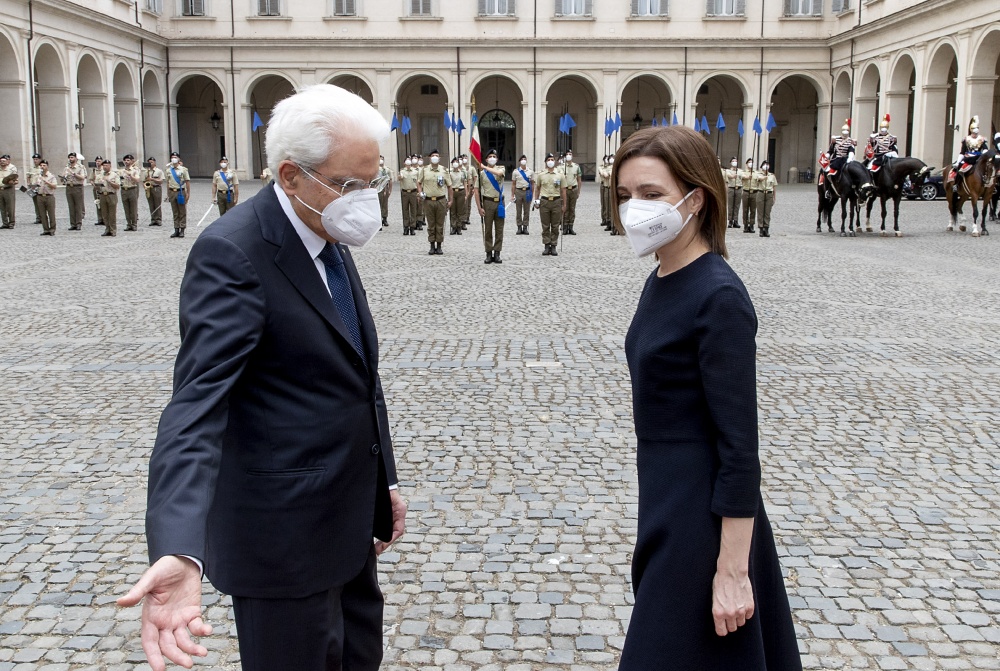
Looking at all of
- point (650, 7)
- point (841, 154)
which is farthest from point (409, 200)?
point (650, 7)

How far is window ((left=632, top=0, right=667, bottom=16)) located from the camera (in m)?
42.6

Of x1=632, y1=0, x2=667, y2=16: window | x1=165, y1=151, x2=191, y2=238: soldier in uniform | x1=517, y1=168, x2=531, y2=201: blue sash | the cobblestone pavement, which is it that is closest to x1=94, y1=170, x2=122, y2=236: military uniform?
x1=165, y1=151, x2=191, y2=238: soldier in uniform

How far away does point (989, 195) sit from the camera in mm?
20172

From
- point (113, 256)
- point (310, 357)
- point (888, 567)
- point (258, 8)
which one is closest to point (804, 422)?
point (888, 567)

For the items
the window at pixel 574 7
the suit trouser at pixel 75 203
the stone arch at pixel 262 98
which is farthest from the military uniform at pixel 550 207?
the stone arch at pixel 262 98

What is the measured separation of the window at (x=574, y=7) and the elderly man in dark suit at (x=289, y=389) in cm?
4264

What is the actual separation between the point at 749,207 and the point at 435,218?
7698 mm

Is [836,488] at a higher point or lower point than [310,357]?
lower

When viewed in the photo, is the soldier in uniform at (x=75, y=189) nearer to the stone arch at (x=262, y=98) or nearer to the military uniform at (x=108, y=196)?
the military uniform at (x=108, y=196)

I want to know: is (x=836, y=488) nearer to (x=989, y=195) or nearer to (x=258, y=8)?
(x=989, y=195)

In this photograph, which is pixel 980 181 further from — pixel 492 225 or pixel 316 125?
pixel 316 125

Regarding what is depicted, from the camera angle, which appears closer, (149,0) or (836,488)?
(836,488)

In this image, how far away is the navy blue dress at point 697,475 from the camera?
212 cm

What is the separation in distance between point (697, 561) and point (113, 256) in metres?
15.5
